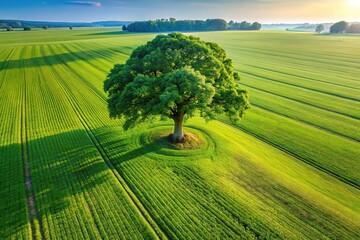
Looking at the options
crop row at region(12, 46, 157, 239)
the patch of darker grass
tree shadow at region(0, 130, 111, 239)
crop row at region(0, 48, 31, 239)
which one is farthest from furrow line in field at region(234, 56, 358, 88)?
crop row at region(0, 48, 31, 239)

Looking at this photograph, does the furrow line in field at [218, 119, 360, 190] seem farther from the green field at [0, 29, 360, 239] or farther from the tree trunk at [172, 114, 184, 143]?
the tree trunk at [172, 114, 184, 143]

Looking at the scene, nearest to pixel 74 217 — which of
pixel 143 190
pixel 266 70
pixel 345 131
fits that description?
pixel 143 190

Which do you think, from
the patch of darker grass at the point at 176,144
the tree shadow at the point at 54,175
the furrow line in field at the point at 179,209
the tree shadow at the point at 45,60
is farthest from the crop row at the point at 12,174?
the tree shadow at the point at 45,60

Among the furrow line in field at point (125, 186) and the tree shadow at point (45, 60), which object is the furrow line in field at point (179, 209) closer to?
the furrow line in field at point (125, 186)

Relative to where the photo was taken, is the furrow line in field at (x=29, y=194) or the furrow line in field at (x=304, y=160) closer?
the furrow line in field at (x=29, y=194)

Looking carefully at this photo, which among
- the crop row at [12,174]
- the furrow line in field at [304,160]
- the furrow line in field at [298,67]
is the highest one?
the crop row at [12,174]
